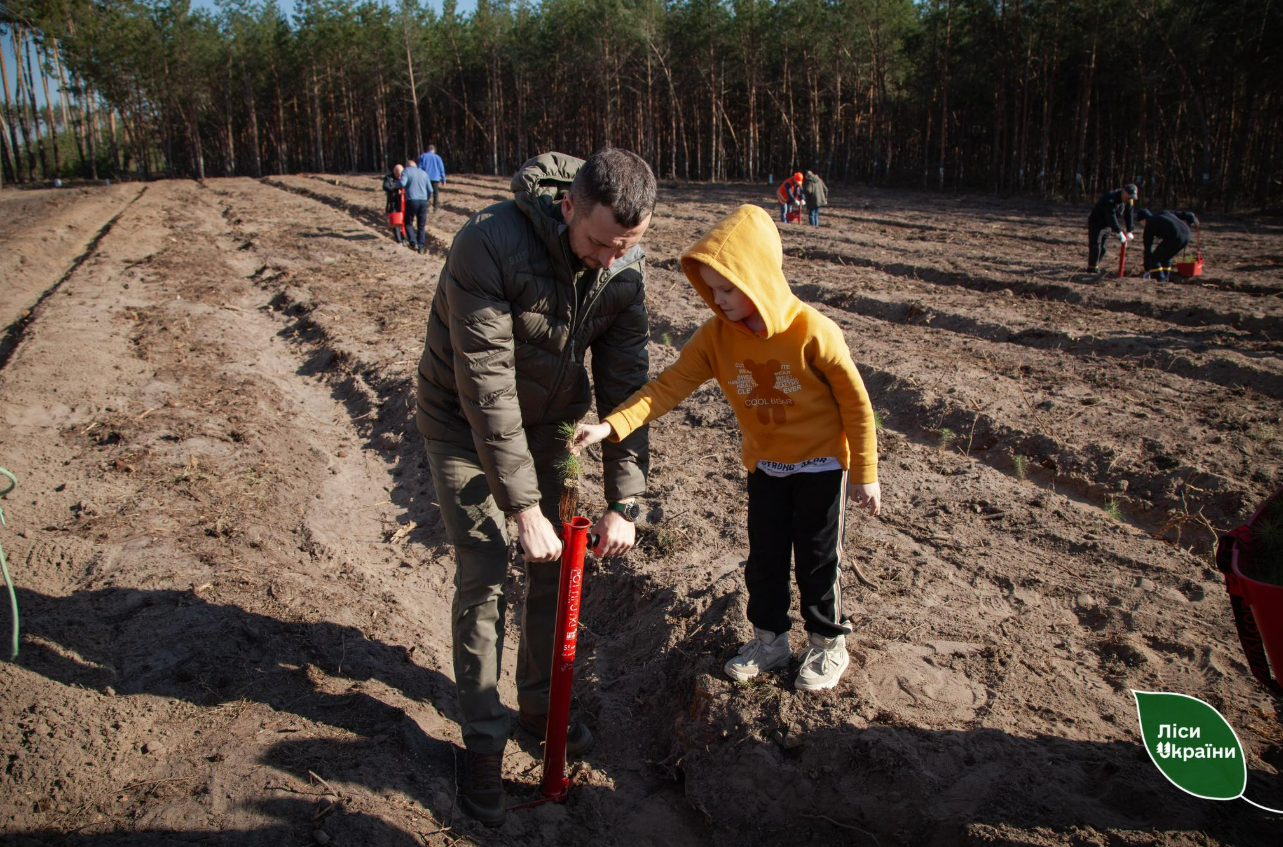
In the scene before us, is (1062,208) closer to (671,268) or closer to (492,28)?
(671,268)

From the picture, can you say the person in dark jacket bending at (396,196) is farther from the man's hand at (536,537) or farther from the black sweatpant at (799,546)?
the man's hand at (536,537)

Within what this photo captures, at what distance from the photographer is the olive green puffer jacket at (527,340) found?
2.31m

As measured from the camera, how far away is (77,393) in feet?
21.0

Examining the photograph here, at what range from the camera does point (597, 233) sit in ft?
7.40

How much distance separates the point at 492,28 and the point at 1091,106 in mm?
31081

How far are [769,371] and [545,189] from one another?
984mm

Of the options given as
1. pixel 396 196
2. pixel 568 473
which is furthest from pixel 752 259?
pixel 396 196

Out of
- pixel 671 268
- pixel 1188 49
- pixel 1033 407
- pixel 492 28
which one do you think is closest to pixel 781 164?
pixel 492 28

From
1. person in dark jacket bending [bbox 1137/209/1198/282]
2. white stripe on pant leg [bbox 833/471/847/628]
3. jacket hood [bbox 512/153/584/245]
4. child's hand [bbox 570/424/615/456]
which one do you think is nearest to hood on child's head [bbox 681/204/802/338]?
jacket hood [bbox 512/153/584/245]

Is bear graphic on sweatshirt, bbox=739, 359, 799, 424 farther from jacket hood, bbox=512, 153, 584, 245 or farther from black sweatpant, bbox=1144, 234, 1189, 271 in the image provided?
black sweatpant, bbox=1144, 234, 1189, 271

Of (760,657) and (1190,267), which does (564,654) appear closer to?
(760,657)

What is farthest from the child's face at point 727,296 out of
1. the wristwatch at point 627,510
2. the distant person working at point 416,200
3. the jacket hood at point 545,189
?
the distant person working at point 416,200

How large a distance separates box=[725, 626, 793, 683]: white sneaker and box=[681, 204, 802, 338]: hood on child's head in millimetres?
1304

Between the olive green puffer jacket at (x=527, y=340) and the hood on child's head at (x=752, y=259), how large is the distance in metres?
0.31
